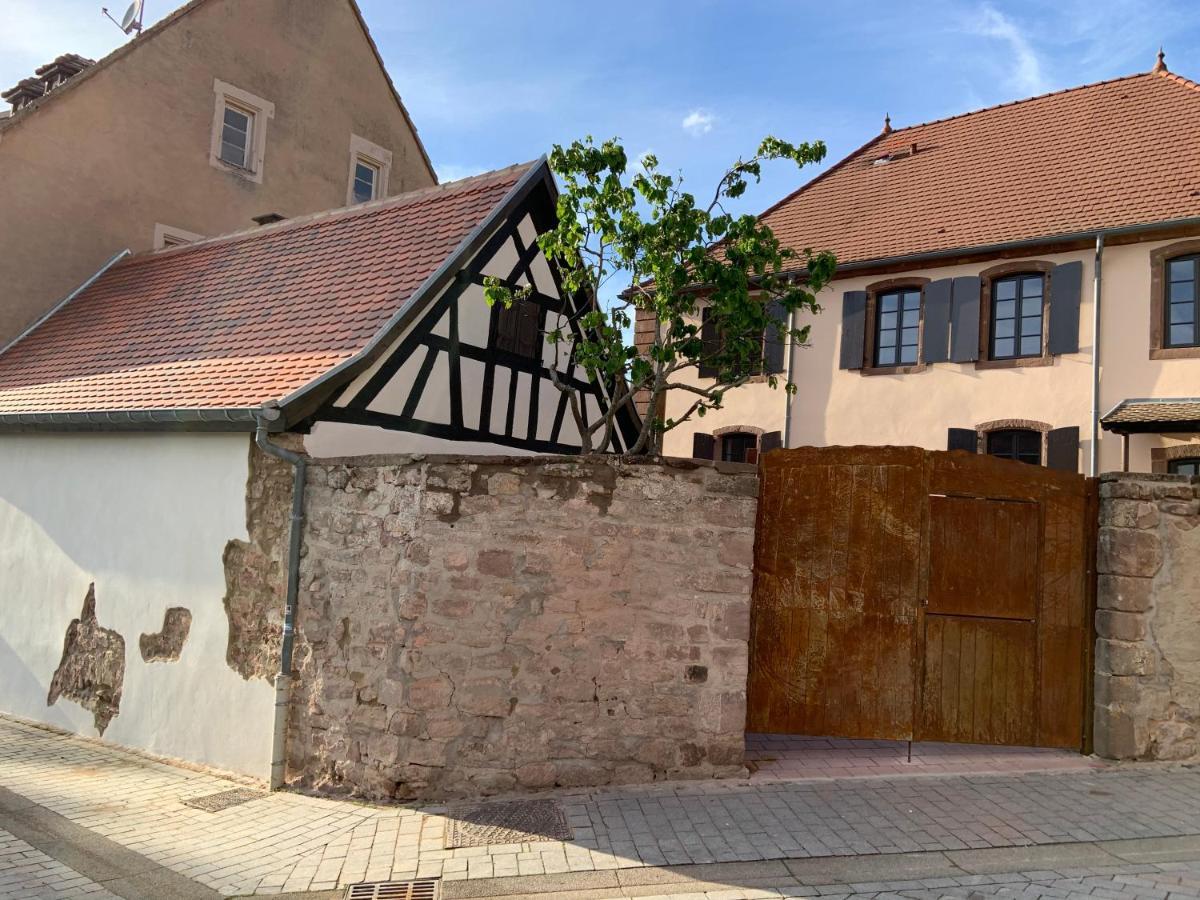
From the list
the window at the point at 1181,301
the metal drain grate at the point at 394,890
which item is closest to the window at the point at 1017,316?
the window at the point at 1181,301

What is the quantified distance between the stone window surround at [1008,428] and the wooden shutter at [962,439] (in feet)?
0.20

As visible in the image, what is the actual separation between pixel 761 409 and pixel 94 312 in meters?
10.4

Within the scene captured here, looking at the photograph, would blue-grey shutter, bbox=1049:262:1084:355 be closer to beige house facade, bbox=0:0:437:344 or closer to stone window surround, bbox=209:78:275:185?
beige house facade, bbox=0:0:437:344

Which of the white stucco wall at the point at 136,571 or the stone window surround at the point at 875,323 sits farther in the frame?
the stone window surround at the point at 875,323

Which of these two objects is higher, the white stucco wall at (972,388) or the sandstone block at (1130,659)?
the white stucco wall at (972,388)

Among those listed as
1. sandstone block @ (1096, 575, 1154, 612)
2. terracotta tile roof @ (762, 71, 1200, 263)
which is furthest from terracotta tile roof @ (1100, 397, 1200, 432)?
sandstone block @ (1096, 575, 1154, 612)

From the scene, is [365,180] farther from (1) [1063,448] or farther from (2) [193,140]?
(1) [1063,448]

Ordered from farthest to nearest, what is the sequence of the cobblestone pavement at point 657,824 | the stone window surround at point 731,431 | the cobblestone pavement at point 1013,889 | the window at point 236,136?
1. the stone window surround at point 731,431
2. the window at point 236,136
3. the cobblestone pavement at point 657,824
4. the cobblestone pavement at point 1013,889

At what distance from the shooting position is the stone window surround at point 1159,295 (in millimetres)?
12945

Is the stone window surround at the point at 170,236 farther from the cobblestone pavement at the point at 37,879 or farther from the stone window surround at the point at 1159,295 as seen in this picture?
the stone window surround at the point at 1159,295

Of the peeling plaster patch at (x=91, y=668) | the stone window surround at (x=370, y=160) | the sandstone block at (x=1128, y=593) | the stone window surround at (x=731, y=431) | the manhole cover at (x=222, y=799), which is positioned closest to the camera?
the manhole cover at (x=222, y=799)

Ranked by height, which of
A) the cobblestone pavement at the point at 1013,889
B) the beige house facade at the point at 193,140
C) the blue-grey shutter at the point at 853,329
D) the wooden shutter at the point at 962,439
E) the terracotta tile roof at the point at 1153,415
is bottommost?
the cobblestone pavement at the point at 1013,889

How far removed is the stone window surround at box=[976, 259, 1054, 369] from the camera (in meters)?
14.0

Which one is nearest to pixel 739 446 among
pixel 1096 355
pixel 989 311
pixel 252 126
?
pixel 989 311
